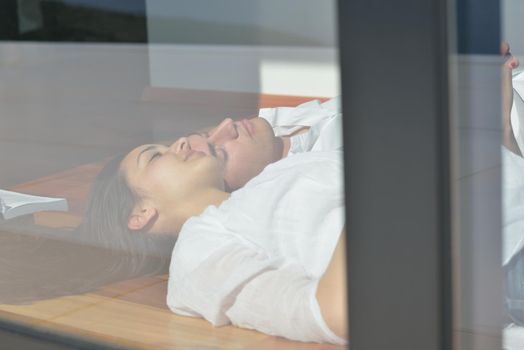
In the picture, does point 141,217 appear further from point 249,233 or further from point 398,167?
point 398,167

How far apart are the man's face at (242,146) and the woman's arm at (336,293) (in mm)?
180

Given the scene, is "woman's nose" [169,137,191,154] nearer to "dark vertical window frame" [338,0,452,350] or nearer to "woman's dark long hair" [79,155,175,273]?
"woman's dark long hair" [79,155,175,273]

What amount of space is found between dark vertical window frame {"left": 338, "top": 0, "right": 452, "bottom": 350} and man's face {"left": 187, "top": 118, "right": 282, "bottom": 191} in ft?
0.71

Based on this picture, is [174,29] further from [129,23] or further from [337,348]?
[337,348]

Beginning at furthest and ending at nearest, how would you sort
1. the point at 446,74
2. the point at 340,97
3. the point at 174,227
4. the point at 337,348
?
the point at 174,227 < the point at 337,348 < the point at 340,97 < the point at 446,74

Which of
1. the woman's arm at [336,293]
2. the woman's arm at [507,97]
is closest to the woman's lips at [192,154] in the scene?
the woman's arm at [336,293]

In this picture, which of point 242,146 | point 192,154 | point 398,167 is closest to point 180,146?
point 192,154

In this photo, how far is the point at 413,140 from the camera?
113cm

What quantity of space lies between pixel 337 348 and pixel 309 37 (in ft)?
1.41

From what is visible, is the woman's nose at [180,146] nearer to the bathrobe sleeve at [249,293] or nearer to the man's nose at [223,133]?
the man's nose at [223,133]

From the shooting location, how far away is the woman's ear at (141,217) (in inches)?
63.0

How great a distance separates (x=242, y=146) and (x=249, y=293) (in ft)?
0.72

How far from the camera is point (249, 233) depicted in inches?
56.9

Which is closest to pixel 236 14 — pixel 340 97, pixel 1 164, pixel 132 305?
pixel 340 97
